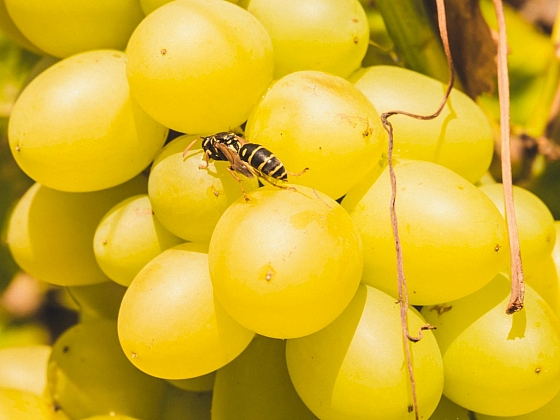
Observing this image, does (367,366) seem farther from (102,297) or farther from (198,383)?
(102,297)

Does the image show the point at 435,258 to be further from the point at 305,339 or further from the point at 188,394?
the point at 188,394

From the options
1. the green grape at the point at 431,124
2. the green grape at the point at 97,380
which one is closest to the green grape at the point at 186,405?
the green grape at the point at 97,380

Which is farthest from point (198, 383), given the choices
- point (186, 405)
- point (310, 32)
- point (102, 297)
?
point (310, 32)

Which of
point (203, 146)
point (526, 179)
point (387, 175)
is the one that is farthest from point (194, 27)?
point (526, 179)

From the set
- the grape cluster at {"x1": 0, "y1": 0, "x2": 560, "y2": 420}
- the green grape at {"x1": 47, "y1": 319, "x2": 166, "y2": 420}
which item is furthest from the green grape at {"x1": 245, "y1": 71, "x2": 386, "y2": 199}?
the green grape at {"x1": 47, "y1": 319, "x2": 166, "y2": 420}

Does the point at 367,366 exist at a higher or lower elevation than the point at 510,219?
lower

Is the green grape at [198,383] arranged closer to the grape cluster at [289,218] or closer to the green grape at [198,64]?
the grape cluster at [289,218]

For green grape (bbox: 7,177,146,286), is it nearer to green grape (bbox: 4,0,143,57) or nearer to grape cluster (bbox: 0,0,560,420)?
grape cluster (bbox: 0,0,560,420)
